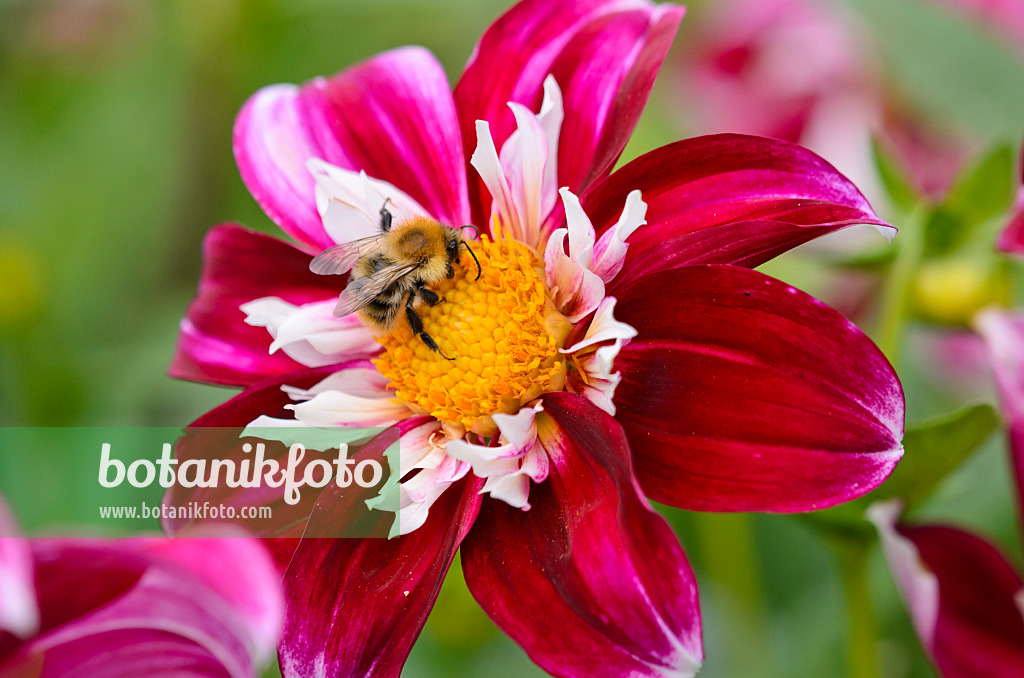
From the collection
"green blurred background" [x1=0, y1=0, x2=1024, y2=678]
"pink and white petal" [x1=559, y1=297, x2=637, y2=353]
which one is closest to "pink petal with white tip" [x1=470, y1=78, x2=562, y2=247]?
"pink and white petal" [x1=559, y1=297, x2=637, y2=353]

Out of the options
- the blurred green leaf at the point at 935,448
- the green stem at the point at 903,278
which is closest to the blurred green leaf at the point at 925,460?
the blurred green leaf at the point at 935,448

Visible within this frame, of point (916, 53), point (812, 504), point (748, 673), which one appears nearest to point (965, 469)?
point (748, 673)

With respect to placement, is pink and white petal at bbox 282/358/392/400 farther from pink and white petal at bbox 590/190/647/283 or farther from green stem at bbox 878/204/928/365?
green stem at bbox 878/204/928/365

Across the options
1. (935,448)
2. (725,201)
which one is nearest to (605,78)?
(725,201)

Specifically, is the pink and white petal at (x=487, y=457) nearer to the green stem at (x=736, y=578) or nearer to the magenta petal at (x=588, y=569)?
the magenta petal at (x=588, y=569)

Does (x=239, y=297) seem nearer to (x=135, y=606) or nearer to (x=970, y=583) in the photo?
(x=135, y=606)

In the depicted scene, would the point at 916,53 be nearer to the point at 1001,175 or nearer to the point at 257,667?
the point at 1001,175
